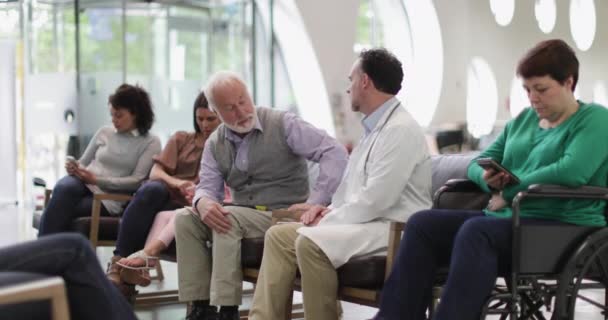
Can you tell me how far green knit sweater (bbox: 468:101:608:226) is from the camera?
284 centimetres

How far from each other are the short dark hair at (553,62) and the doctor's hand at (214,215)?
4.88ft

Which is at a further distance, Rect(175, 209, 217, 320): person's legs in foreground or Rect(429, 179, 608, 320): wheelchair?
Rect(175, 209, 217, 320): person's legs in foreground

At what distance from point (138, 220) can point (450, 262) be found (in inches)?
84.0

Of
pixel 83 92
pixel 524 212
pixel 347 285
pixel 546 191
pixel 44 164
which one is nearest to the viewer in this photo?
pixel 546 191

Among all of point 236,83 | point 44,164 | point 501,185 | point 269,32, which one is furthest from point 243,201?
point 269,32

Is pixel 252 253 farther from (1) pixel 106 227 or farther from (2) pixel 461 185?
(1) pixel 106 227

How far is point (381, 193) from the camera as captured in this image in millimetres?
3293

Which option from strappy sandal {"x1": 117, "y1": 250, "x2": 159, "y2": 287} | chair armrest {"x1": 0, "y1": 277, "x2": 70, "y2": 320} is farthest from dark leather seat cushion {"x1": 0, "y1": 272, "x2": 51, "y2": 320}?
strappy sandal {"x1": 117, "y1": 250, "x2": 159, "y2": 287}

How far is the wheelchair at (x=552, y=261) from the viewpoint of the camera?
2.77 meters

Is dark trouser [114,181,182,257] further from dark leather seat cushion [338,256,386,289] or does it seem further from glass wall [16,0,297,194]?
glass wall [16,0,297,194]

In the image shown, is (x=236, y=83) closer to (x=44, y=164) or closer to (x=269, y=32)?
(x=44, y=164)

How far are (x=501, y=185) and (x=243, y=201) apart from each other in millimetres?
1462

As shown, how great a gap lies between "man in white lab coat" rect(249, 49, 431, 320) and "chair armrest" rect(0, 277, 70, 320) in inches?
59.0

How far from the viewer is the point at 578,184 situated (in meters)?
2.83
